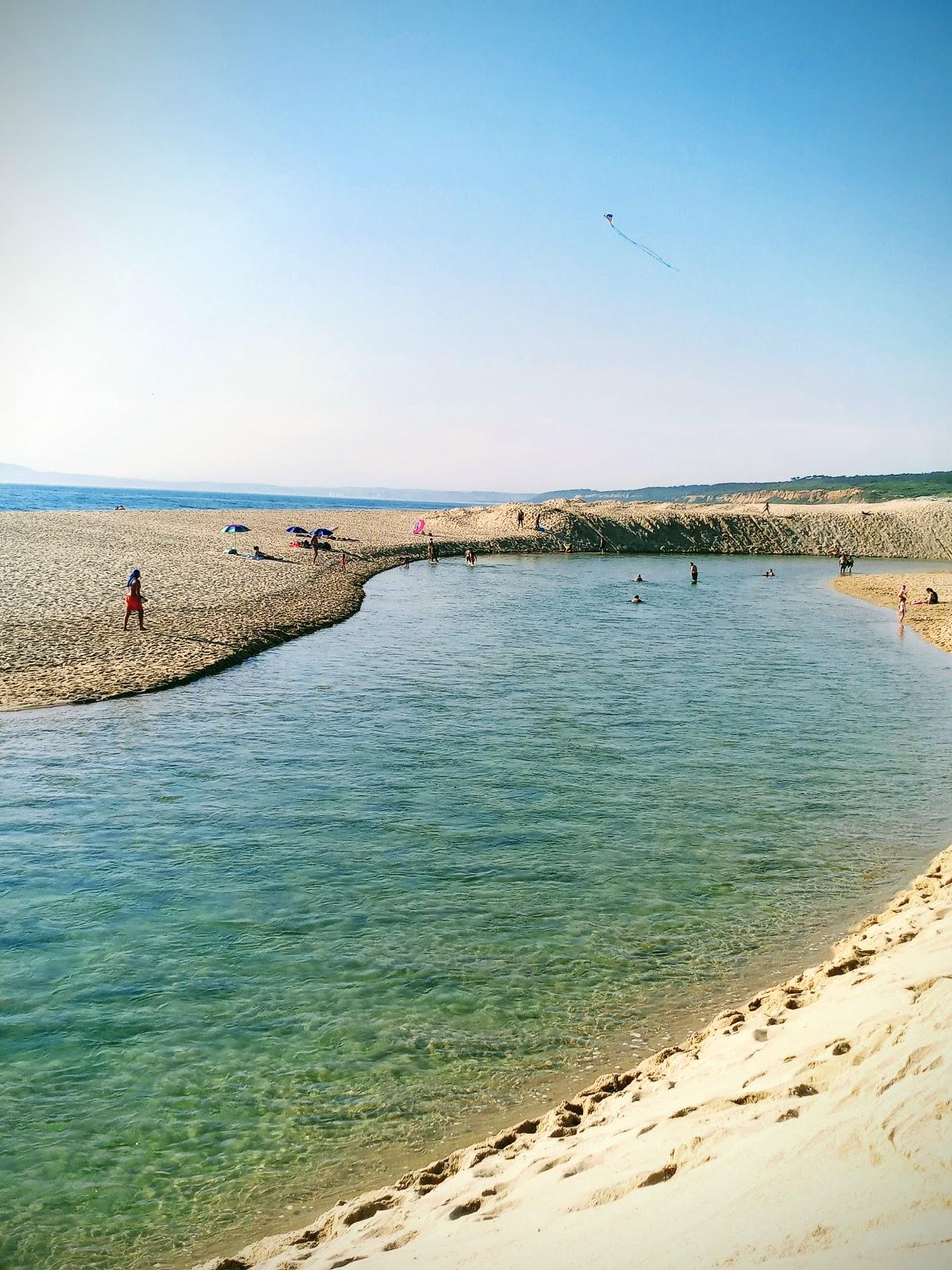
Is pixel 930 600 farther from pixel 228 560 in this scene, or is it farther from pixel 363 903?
pixel 363 903

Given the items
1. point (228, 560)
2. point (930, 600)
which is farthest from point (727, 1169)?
point (228, 560)

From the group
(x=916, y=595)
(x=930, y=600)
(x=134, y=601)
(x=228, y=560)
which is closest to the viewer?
(x=134, y=601)

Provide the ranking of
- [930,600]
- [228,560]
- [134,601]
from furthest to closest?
[228,560], [930,600], [134,601]

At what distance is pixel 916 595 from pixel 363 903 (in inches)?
1929

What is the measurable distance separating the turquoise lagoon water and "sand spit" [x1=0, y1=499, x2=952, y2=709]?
300cm

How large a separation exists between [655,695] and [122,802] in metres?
14.0

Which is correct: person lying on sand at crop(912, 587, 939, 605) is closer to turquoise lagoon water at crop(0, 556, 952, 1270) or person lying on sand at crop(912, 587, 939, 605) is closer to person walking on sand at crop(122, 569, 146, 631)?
turquoise lagoon water at crop(0, 556, 952, 1270)

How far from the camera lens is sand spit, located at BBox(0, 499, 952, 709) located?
24.6m

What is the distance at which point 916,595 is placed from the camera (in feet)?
170

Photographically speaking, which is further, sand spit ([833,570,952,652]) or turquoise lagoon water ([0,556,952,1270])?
sand spit ([833,570,952,652])

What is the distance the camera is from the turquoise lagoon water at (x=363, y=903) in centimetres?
710

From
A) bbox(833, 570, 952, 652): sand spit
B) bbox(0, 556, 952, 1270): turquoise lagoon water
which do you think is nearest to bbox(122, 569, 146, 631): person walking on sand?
bbox(0, 556, 952, 1270): turquoise lagoon water

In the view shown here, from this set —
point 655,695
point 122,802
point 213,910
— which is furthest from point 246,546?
point 213,910

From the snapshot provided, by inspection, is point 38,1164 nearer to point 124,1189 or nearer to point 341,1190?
point 124,1189
